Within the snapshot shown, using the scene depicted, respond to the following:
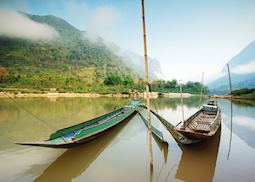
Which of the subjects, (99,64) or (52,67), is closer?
(52,67)

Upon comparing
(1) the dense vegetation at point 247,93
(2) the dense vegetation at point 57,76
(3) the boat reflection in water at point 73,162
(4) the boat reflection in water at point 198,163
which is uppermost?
(2) the dense vegetation at point 57,76

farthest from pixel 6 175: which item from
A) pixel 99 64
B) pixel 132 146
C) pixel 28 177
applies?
pixel 99 64

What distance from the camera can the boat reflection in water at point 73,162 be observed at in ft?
13.8

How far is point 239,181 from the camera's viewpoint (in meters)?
4.07

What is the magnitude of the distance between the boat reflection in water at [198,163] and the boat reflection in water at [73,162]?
2.97 m

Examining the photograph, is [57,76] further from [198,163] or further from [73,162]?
[198,163]

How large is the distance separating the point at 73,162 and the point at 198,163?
14.0 feet

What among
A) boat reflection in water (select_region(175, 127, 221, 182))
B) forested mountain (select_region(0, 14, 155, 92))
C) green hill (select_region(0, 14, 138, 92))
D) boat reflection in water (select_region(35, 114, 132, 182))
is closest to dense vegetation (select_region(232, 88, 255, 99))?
green hill (select_region(0, 14, 138, 92))

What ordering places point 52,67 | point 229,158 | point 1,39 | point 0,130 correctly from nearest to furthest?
point 229,158, point 0,130, point 52,67, point 1,39

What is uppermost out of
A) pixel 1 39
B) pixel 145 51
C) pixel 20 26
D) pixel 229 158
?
pixel 20 26

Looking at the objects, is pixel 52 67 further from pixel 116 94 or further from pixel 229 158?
pixel 229 158

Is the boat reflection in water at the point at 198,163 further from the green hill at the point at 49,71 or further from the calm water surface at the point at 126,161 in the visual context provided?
the green hill at the point at 49,71

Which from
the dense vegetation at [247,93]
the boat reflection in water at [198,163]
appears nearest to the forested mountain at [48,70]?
the dense vegetation at [247,93]

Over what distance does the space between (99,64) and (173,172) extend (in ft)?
400
